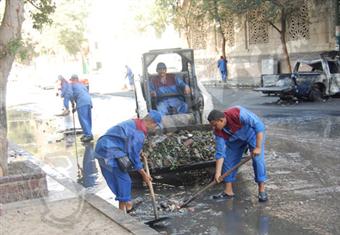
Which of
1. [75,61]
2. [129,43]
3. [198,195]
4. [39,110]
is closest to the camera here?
[198,195]

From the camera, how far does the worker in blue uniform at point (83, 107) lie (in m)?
12.0

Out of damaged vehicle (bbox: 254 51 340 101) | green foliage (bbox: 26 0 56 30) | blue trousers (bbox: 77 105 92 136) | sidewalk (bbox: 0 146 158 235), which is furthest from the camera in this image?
damaged vehicle (bbox: 254 51 340 101)

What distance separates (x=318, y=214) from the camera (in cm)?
577

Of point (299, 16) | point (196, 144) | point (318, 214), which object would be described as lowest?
point (318, 214)

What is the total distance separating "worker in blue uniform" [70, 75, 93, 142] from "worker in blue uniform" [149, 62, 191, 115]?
2.19 metres

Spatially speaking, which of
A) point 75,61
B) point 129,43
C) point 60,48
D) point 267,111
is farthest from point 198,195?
point 75,61

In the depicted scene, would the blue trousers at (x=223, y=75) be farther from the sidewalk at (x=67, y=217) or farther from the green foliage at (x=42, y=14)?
the sidewalk at (x=67, y=217)

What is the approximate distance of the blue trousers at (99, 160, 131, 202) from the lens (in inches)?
230

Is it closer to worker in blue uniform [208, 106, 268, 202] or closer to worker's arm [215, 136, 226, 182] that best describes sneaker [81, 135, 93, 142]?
worker in blue uniform [208, 106, 268, 202]

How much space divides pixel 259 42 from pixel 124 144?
23.3 meters

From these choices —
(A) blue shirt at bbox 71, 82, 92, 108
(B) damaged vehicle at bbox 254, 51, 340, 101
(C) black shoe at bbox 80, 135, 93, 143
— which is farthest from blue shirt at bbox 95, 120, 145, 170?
(B) damaged vehicle at bbox 254, 51, 340, 101

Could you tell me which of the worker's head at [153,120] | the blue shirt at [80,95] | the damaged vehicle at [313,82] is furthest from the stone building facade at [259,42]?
the worker's head at [153,120]

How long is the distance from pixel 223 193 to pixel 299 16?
65.8 feet

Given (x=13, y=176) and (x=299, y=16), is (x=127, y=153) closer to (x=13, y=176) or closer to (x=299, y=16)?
(x=13, y=176)
